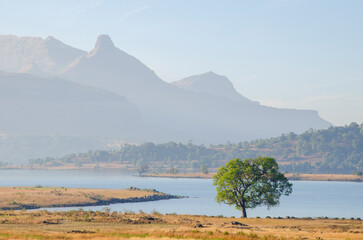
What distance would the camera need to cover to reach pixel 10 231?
6462 centimetres

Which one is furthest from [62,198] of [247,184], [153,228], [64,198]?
[153,228]

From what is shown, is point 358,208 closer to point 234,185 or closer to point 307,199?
point 307,199

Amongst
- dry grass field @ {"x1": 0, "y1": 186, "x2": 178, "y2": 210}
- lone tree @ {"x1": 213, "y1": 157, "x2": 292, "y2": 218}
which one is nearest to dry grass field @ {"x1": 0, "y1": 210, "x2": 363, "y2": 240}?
lone tree @ {"x1": 213, "y1": 157, "x2": 292, "y2": 218}

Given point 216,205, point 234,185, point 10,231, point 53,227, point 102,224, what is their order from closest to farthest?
point 10,231 < point 53,227 < point 102,224 < point 234,185 < point 216,205

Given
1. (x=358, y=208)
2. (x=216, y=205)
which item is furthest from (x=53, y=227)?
(x=358, y=208)

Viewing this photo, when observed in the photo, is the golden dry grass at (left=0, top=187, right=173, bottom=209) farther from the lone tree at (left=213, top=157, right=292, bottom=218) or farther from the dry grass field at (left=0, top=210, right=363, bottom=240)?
the lone tree at (left=213, top=157, right=292, bottom=218)

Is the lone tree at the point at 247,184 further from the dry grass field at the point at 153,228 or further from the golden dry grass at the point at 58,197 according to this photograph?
the golden dry grass at the point at 58,197

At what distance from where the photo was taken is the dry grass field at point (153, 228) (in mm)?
62688

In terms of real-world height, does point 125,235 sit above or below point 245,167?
below

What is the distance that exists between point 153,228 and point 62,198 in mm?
69343

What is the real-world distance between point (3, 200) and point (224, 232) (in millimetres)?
73280

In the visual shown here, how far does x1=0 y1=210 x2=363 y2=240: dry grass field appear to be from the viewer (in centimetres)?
6269

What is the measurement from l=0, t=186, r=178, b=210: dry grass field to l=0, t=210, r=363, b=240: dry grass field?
37.4 meters

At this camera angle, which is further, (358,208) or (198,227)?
(358,208)
